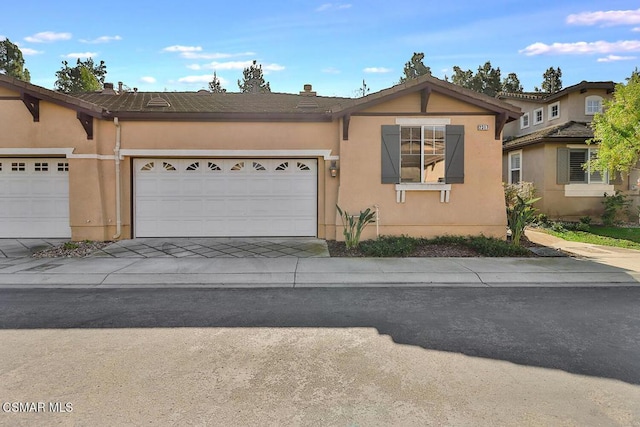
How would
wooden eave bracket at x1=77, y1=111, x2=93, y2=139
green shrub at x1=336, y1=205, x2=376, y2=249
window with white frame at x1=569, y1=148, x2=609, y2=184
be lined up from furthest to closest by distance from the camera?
window with white frame at x1=569, y1=148, x2=609, y2=184 → wooden eave bracket at x1=77, y1=111, x2=93, y2=139 → green shrub at x1=336, y1=205, x2=376, y2=249

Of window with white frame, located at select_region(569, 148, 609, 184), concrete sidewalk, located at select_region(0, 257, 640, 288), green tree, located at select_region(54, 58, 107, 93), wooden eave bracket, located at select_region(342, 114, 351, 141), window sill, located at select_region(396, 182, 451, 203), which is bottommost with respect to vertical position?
concrete sidewalk, located at select_region(0, 257, 640, 288)

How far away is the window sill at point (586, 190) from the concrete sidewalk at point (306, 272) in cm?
788

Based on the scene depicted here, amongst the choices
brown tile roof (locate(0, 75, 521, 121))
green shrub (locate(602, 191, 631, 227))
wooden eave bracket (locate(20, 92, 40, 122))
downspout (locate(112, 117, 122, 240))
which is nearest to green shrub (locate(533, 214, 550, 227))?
green shrub (locate(602, 191, 631, 227))

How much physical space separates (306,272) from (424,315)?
2.75m

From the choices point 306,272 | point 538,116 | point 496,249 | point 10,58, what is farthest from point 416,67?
point 10,58

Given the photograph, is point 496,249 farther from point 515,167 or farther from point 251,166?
point 515,167

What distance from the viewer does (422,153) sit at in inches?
395

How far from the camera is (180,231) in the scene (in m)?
10.6

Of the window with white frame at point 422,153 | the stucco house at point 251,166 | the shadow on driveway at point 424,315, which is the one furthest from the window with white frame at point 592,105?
the shadow on driveway at point 424,315

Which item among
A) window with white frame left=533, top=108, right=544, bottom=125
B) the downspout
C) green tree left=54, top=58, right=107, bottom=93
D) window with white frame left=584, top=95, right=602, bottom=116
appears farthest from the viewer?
green tree left=54, top=58, right=107, bottom=93

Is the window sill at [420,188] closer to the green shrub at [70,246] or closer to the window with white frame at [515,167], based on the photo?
the green shrub at [70,246]

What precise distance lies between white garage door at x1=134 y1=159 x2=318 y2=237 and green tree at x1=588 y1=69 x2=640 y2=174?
8.83 meters

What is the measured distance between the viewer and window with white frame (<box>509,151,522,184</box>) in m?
16.9

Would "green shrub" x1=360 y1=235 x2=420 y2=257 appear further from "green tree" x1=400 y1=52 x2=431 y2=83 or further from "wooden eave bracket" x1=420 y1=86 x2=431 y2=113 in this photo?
"green tree" x1=400 y1=52 x2=431 y2=83
